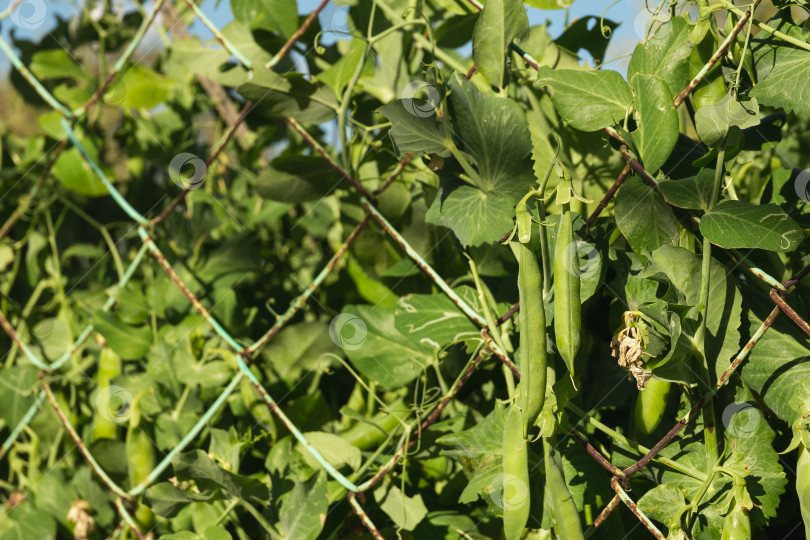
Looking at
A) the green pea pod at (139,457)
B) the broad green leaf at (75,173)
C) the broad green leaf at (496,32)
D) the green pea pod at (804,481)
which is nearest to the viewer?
the green pea pod at (804,481)

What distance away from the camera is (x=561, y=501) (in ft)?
1.58

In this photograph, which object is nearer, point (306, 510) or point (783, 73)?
point (783, 73)

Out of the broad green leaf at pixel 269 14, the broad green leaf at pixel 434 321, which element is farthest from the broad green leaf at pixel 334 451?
the broad green leaf at pixel 269 14

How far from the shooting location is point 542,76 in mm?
551

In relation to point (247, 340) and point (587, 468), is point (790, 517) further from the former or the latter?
point (247, 340)

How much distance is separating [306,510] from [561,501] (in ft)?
0.85

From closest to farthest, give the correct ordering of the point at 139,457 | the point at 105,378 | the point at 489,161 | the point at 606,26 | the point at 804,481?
the point at 804,481 < the point at 489,161 < the point at 606,26 < the point at 139,457 < the point at 105,378

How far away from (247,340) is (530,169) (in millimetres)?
466

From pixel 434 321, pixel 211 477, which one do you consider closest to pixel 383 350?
pixel 434 321

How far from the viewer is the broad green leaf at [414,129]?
1.76ft

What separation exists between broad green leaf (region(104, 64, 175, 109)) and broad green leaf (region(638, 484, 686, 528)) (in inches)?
37.7

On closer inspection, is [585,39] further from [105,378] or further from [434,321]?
[105,378]

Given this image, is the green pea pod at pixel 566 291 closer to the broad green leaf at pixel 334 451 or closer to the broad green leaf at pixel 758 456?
the broad green leaf at pixel 758 456

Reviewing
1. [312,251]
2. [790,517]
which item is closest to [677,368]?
[790,517]
